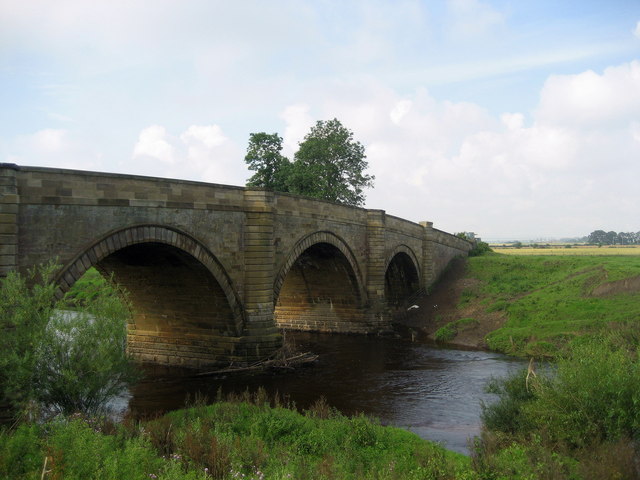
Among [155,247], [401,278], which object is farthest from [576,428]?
[401,278]

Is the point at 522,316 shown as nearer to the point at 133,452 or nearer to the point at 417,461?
the point at 417,461

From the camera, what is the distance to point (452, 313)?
122 feet

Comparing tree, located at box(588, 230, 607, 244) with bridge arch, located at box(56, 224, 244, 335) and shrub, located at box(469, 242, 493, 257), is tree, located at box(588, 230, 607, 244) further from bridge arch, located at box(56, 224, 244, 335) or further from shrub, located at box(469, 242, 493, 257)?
bridge arch, located at box(56, 224, 244, 335)

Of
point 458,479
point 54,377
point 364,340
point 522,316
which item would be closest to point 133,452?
point 54,377

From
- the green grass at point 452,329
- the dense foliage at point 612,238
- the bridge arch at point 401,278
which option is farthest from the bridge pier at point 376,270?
the dense foliage at point 612,238

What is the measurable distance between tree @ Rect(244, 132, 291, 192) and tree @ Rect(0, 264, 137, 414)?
33395 millimetres

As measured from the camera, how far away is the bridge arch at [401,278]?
4131cm

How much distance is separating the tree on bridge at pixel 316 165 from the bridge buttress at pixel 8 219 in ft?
101

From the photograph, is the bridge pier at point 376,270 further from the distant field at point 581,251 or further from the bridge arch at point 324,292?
the distant field at point 581,251

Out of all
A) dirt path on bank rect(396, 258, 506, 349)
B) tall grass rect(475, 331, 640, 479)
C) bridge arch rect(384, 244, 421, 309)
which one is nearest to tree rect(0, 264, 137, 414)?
tall grass rect(475, 331, 640, 479)

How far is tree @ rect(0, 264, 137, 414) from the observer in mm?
12047

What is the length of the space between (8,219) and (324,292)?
2331cm

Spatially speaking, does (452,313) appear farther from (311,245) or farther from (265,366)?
(265,366)

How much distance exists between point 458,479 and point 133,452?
5834 millimetres
